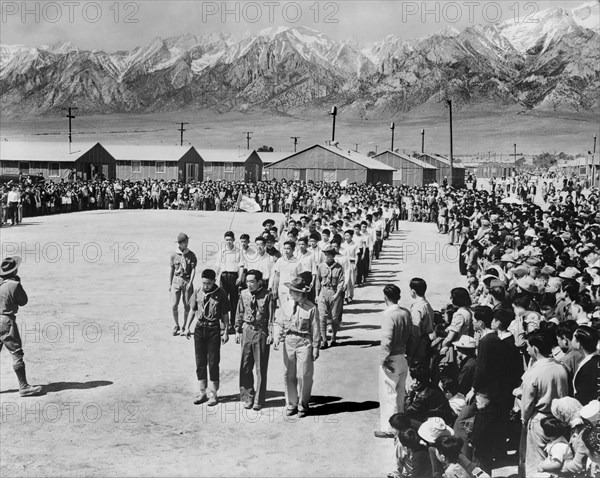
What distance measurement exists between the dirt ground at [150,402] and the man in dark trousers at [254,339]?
0.67ft

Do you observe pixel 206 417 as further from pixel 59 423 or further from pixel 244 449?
pixel 59 423

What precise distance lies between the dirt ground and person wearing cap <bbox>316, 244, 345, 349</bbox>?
43cm

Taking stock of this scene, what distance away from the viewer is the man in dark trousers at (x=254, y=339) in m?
8.97

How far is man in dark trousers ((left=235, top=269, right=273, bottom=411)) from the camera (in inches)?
353

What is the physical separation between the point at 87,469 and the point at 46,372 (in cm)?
349

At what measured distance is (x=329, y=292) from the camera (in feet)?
39.6

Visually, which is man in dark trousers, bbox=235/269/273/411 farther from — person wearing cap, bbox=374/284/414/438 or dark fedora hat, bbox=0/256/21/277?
dark fedora hat, bbox=0/256/21/277

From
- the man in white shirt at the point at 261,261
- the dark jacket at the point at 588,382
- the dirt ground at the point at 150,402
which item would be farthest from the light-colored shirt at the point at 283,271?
the dark jacket at the point at 588,382

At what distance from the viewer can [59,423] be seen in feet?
27.9

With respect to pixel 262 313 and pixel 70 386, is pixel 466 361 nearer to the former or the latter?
pixel 262 313

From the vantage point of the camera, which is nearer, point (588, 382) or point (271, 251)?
point (588, 382)

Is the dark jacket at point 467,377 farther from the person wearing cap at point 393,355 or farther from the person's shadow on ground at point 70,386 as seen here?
the person's shadow on ground at point 70,386

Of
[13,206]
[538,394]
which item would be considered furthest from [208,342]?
[13,206]

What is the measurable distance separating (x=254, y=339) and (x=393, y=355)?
1.85 m
